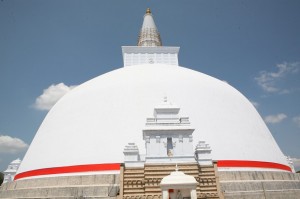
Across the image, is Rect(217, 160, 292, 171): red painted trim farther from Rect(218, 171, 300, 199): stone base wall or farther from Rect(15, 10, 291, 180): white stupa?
Rect(218, 171, 300, 199): stone base wall

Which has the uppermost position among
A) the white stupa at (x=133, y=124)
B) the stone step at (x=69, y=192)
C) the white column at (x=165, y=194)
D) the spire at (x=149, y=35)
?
the spire at (x=149, y=35)

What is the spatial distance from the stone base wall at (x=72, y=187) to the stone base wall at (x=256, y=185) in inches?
237

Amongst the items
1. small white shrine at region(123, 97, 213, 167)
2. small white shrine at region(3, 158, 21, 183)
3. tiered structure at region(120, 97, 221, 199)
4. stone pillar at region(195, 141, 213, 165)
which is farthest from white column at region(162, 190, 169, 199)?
small white shrine at region(3, 158, 21, 183)

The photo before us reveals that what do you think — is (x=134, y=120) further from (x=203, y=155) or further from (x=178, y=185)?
(x=178, y=185)

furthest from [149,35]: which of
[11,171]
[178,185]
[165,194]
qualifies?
[165,194]

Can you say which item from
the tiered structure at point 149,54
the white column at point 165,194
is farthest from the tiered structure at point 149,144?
the tiered structure at point 149,54

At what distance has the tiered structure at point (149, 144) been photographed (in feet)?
37.8

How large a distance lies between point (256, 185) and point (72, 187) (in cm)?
1037

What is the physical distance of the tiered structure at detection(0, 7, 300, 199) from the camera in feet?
37.8

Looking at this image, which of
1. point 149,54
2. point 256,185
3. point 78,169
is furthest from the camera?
point 149,54

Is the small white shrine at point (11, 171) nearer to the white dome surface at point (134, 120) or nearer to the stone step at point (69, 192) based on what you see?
the white dome surface at point (134, 120)

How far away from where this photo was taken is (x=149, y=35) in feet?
90.9

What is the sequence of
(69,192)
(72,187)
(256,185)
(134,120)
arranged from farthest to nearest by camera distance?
1. (134,120)
2. (256,185)
3. (72,187)
4. (69,192)

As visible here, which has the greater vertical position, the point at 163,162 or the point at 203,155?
the point at 203,155
